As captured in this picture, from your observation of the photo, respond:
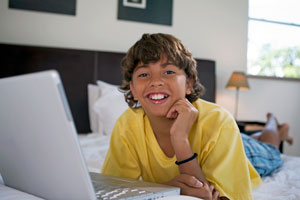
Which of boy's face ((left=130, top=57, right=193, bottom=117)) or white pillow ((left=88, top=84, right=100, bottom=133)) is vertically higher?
boy's face ((left=130, top=57, right=193, bottom=117))

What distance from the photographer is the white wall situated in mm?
2990

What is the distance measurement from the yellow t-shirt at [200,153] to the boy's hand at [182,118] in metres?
0.07

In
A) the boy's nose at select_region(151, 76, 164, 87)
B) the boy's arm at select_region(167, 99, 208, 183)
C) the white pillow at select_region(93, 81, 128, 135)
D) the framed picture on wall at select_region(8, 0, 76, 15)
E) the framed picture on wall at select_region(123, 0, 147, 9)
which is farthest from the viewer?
the framed picture on wall at select_region(123, 0, 147, 9)

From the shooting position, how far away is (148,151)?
1.22 meters

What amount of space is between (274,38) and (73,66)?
2613 millimetres

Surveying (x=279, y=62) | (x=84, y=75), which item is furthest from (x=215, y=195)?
(x=279, y=62)

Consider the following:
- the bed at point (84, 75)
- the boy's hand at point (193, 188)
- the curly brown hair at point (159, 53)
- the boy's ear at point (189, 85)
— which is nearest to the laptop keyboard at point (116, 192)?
the boy's hand at point (193, 188)

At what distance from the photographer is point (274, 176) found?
163 cm

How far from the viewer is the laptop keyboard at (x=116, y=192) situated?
2.03 ft

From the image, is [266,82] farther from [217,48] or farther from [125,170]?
[125,170]

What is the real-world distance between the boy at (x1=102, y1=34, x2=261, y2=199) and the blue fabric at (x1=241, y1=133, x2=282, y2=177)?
0.64m

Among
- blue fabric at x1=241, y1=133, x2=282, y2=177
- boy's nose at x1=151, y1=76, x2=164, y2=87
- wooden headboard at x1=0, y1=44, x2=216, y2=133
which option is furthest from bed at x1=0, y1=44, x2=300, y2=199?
boy's nose at x1=151, y1=76, x2=164, y2=87

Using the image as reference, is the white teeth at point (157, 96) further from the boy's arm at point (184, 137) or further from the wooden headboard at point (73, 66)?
the wooden headboard at point (73, 66)

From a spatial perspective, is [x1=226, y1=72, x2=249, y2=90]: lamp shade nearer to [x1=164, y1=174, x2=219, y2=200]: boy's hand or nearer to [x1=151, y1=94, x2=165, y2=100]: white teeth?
[x1=151, y1=94, x2=165, y2=100]: white teeth
